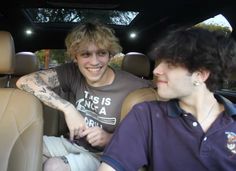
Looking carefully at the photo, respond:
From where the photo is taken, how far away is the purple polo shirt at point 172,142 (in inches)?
63.9

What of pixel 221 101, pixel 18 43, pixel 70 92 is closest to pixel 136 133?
pixel 221 101

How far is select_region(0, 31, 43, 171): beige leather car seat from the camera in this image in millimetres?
1951

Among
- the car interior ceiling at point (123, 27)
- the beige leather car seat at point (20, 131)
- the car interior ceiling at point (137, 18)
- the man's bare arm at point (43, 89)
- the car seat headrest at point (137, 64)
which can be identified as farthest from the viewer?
the car interior ceiling at point (137, 18)

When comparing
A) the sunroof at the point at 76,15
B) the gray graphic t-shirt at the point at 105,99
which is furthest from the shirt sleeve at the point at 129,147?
the sunroof at the point at 76,15

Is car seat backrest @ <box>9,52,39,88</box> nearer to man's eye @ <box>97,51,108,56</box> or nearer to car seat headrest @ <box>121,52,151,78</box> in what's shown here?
car seat headrest @ <box>121,52,151,78</box>

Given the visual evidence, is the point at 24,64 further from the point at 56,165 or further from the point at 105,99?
the point at 56,165

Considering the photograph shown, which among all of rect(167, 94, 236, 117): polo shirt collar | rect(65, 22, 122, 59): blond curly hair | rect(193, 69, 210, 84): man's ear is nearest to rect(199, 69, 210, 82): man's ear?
rect(193, 69, 210, 84): man's ear

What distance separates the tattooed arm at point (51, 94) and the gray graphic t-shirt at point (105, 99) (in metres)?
0.14

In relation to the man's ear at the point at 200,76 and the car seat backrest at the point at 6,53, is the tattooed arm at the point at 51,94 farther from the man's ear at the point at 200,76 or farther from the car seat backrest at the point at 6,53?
the man's ear at the point at 200,76

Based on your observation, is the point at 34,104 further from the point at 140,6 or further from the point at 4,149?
the point at 140,6

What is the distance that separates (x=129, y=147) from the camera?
169 cm

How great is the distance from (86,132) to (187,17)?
8.52ft

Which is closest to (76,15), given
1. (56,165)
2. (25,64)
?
(25,64)

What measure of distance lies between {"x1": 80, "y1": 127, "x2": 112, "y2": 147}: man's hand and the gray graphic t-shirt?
13cm
